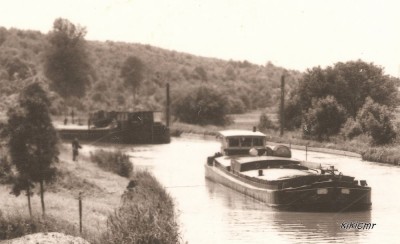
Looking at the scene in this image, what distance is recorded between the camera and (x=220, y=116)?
7981 centimetres

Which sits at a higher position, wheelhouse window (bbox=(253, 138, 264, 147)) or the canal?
wheelhouse window (bbox=(253, 138, 264, 147))

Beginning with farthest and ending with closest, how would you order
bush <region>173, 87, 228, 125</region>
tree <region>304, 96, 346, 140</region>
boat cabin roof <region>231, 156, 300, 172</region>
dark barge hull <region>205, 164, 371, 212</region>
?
bush <region>173, 87, 228, 125</region>, tree <region>304, 96, 346, 140</region>, boat cabin roof <region>231, 156, 300, 172</region>, dark barge hull <region>205, 164, 371, 212</region>

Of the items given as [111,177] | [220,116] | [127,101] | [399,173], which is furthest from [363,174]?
[127,101]

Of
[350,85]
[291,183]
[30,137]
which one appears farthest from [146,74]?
[30,137]

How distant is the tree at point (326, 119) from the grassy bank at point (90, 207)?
27104 millimetres

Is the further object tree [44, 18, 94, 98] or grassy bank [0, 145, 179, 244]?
tree [44, 18, 94, 98]

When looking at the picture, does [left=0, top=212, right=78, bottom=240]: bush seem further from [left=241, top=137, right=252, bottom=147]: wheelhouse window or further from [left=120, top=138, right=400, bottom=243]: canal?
[left=241, top=137, right=252, bottom=147]: wheelhouse window

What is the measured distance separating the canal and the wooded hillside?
4024 centimetres

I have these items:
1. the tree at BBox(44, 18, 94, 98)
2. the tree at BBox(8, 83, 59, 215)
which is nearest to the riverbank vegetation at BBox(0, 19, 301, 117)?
the tree at BBox(44, 18, 94, 98)

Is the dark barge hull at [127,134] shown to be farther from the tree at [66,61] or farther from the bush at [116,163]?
the bush at [116,163]

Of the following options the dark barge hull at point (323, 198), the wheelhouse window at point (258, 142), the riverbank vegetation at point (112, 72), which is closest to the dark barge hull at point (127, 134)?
the riverbank vegetation at point (112, 72)

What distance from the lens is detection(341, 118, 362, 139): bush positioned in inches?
2115

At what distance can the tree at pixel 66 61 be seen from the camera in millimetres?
82938

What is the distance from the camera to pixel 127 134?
63156 mm
